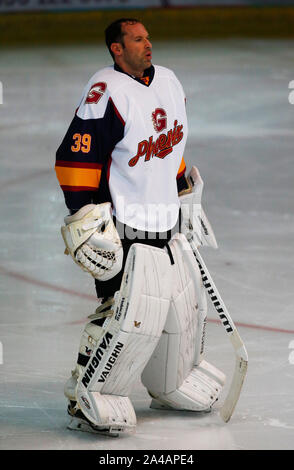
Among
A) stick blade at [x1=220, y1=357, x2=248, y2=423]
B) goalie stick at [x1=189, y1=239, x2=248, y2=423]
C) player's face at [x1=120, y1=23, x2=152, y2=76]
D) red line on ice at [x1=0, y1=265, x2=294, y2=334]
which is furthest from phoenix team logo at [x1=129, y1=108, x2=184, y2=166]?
red line on ice at [x1=0, y1=265, x2=294, y2=334]

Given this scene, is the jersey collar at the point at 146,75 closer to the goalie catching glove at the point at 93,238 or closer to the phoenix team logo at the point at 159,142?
the phoenix team logo at the point at 159,142

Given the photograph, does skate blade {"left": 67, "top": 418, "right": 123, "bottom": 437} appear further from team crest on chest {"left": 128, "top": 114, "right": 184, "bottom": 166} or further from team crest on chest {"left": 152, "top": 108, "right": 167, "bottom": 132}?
team crest on chest {"left": 152, "top": 108, "right": 167, "bottom": 132}

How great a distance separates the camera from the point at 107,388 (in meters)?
2.98

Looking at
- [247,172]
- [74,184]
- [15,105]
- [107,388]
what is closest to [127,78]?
[74,184]

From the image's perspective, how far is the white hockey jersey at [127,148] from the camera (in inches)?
112

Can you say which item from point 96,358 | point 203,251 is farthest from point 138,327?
point 203,251

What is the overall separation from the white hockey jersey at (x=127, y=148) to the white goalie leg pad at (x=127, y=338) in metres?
0.15

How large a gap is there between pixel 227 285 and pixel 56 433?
64.2 inches

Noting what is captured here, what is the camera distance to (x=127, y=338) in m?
2.88

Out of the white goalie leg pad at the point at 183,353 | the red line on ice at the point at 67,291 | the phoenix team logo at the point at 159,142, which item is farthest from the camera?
the red line on ice at the point at 67,291

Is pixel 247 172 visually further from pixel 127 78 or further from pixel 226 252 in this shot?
pixel 127 78

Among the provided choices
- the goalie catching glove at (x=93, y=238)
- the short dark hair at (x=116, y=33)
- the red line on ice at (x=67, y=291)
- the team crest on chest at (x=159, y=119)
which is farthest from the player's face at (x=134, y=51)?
the red line on ice at (x=67, y=291)

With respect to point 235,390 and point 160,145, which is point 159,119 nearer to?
point 160,145

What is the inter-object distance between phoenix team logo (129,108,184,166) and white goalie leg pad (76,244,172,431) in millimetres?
269
